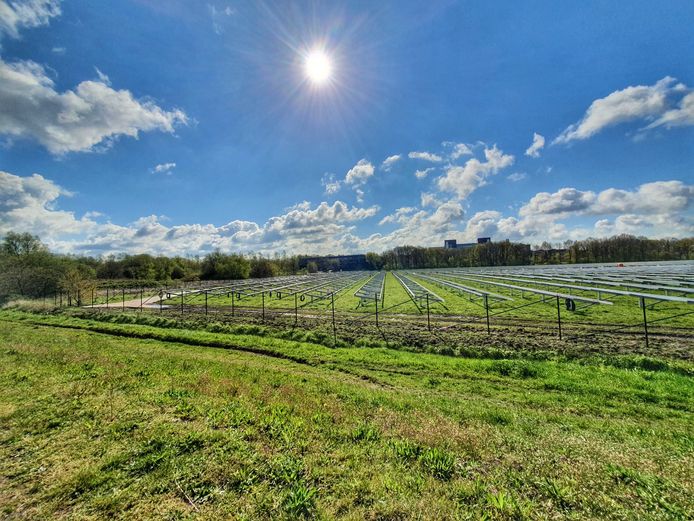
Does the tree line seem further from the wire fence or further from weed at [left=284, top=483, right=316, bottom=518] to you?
weed at [left=284, top=483, right=316, bottom=518]

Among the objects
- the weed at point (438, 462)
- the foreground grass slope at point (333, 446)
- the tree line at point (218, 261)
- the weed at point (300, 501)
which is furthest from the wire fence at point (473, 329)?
the tree line at point (218, 261)

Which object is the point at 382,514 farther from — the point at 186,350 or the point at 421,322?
the point at 421,322

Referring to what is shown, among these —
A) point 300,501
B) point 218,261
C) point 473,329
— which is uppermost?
point 218,261

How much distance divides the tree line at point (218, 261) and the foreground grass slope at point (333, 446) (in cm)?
3793

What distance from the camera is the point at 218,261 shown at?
84.2 meters

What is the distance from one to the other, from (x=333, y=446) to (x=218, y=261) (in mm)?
88930

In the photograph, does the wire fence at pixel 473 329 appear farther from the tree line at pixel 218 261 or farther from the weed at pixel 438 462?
the tree line at pixel 218 261

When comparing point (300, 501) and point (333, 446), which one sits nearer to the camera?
point (300, 501)

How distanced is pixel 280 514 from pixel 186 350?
12054mm

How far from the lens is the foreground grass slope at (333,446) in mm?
3137

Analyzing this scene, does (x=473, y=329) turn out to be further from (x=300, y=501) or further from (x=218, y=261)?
(x=218, y=261)

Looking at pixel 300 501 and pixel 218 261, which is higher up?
pixel 218 261

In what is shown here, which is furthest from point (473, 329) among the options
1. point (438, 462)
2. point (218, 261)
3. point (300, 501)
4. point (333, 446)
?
point (218, 261)

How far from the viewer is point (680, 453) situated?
4281mm
